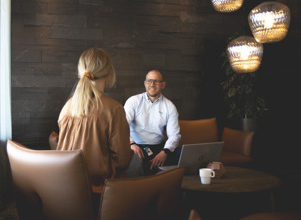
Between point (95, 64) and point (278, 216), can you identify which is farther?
point (95, 64)

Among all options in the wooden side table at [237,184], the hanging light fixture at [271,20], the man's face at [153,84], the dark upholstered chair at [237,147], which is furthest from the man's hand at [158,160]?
the hanging light fixture at [271,20]

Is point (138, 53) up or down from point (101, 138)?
up

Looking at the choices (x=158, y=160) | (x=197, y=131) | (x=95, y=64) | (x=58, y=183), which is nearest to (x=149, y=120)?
(x=158, y=160)

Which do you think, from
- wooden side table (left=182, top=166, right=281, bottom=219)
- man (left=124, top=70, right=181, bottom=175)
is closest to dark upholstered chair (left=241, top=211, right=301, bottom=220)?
wooden side table (left=182, top=166, right=281, bottom=219)

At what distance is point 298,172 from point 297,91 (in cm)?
132

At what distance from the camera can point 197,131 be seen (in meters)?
4.16

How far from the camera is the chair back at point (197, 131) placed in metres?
4.11

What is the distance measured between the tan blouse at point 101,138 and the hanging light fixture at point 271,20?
6.50 feet

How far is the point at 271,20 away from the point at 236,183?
170 centimetres

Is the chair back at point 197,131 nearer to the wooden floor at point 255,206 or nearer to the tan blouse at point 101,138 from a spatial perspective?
the wooden floor at point 255,206

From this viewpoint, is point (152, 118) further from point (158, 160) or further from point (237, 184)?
point (237, 184)

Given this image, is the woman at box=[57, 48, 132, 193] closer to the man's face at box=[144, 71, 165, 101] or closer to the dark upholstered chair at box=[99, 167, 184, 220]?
the dark upholstered chair at box=[99, 167, 184, 220]

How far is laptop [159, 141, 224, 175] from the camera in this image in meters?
2.31

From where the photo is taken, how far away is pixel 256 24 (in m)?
3.05
